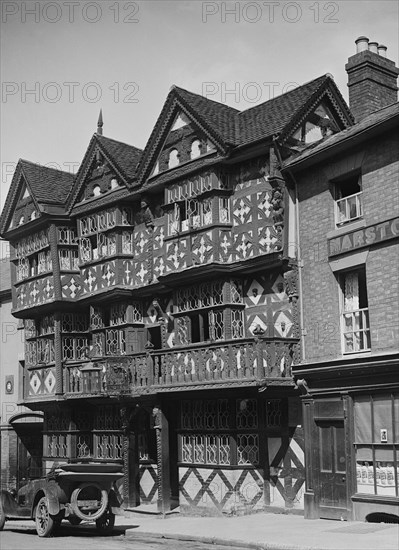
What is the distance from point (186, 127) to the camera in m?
24.6

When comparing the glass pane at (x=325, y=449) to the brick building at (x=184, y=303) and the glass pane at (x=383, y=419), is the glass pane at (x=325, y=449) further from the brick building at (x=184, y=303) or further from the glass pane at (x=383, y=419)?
the glass pane at (x=383, y=419)

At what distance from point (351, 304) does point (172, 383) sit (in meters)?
6.04

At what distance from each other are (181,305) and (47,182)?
29.5ft

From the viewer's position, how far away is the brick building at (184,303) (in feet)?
70.4

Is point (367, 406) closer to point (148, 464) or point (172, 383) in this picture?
point (172, 383)

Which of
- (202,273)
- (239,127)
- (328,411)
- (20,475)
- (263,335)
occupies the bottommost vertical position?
(20,475)

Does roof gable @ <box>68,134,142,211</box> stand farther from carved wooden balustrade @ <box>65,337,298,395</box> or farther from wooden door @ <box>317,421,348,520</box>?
wooden door @ <box>317,421,348,520</box>

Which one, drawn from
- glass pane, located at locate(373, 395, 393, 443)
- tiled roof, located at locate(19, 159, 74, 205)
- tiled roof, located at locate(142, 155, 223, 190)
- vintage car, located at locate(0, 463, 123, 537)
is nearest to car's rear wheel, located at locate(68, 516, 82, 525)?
vintage car, located at locate(0, 463, 123, 537)

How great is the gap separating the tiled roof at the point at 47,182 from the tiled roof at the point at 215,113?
22.6 ft

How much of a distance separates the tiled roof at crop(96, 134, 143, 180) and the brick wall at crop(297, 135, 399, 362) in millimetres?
7791

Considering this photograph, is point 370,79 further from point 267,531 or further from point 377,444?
point 267,531

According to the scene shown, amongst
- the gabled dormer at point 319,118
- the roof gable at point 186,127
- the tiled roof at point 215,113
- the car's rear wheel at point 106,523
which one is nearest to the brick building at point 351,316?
the gabled dormer at point 319,118

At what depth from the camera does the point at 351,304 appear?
1947 centimetres

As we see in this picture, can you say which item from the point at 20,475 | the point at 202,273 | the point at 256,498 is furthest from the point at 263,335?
the point at 20,475
